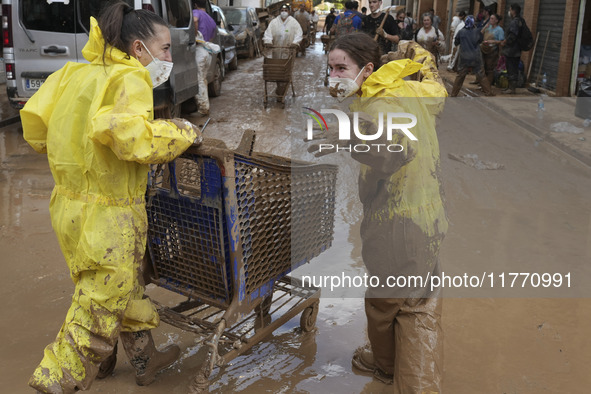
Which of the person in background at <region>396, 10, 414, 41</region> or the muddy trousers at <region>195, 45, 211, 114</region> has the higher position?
the person in background at <region>396, 10, 414, 41</region>

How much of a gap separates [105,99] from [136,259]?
0.74 m

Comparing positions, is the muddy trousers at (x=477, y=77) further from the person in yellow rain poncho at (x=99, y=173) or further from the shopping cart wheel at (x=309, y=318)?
the person in yellow rain poncho at (x=99, y=173)

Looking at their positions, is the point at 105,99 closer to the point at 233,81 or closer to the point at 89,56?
the point at 89,56

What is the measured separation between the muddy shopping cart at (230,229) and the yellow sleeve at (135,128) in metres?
0.17

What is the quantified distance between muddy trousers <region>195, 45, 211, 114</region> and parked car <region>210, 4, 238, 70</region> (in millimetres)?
3961

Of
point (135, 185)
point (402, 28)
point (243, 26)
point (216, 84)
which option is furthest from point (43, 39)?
point (243, 26)

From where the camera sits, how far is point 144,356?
126 inches

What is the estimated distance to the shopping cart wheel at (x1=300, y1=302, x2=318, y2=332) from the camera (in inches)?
151

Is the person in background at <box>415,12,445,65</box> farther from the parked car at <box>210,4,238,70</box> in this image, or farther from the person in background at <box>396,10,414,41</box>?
the parked car at <box>210,4,238,70</box>

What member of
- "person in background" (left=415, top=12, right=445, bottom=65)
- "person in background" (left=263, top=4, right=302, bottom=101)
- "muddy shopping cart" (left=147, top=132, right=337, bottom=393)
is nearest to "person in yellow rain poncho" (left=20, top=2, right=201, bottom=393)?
"muddy shopping cart" (left=147, top=132, right=337, bottom=393)

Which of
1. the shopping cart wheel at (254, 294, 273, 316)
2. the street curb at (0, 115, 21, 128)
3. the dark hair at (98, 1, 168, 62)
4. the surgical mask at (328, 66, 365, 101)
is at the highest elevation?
the dark hair at (98, 1, 168, 62)

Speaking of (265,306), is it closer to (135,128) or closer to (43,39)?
(135,128)

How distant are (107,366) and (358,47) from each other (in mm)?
2115

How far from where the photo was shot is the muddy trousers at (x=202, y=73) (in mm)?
10383
